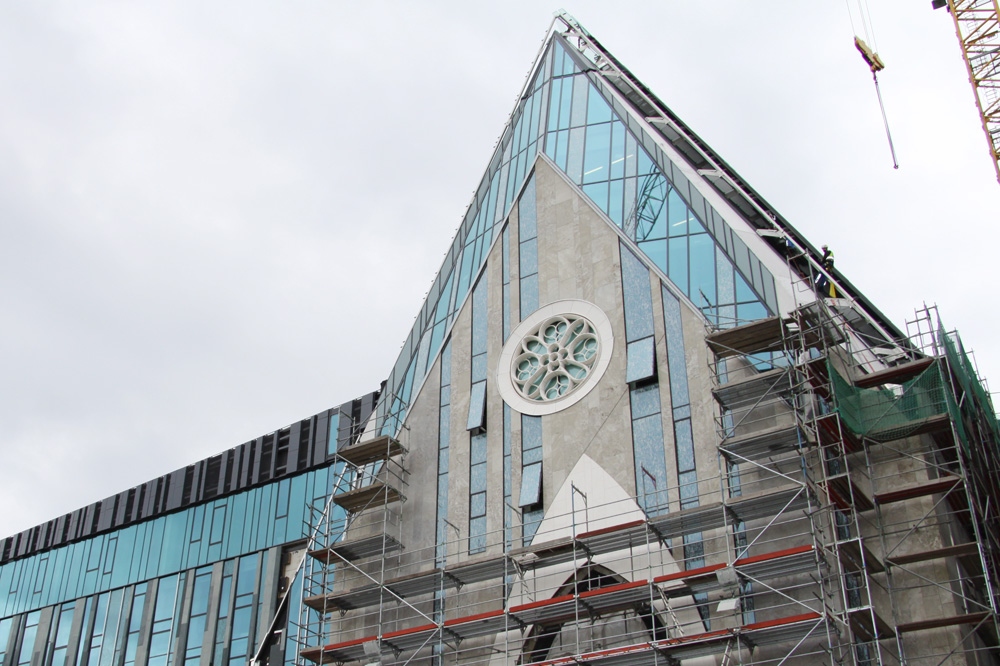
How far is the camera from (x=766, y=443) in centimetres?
2925

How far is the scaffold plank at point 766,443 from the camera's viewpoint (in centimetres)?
2881

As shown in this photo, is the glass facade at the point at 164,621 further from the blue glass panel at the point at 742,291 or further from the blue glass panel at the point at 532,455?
the blue glass panel at the point at 742,291

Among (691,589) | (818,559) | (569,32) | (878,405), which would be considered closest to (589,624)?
(691,589)

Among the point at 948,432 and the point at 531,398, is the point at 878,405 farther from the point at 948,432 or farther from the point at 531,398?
the point at 531,398

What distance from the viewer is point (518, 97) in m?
45.5

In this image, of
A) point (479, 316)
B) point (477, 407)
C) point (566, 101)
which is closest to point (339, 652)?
point (477, 407)

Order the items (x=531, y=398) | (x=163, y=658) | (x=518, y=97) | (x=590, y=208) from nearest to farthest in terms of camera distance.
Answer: (x=531, y=398) → (x=590, y=208) → (x=518, y=97) → (x=163, y=658)

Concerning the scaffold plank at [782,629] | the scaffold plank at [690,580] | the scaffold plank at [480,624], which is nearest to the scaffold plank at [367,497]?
the scaffold plank at [480,624]

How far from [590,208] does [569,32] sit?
1732 centimetres

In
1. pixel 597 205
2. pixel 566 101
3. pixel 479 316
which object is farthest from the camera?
pixel 566 101

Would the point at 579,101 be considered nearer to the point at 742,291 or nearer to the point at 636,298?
the point at 636,298

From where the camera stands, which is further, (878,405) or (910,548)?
(878,405)

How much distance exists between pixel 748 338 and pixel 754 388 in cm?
155

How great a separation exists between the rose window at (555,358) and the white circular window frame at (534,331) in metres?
0.11
